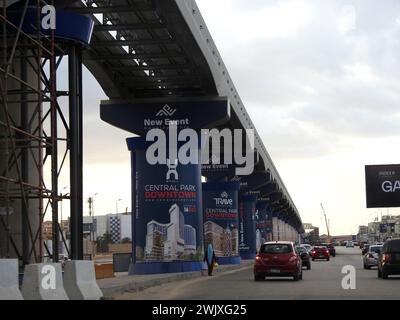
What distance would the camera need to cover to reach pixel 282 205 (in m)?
122

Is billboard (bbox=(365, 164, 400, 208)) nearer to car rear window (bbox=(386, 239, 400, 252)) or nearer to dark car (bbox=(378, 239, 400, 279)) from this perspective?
car rear window (bbox=(386, 239, 400, 252))

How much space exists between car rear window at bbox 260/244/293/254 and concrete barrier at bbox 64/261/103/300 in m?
12.1

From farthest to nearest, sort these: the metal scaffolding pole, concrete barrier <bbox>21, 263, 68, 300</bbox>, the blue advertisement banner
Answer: the blue advertisement banner, the metal scaffolding pole, concrete barrier <bbox>21, 263, 68, 300</bbox>

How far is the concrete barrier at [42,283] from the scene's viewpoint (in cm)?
1567

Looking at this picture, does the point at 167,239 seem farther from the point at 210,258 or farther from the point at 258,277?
the point at 258,277

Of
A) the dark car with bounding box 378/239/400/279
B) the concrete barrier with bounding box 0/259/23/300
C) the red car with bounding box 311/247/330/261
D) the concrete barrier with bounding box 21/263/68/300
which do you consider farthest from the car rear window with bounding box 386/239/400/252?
the red car with bounding box 311/247/330/261

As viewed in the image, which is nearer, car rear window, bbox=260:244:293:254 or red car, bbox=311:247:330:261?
car rear window, bbox=260:244:293:254

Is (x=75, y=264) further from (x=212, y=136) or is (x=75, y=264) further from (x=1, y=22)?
(x=212, y=136)

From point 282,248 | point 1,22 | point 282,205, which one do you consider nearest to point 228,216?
point 282,248

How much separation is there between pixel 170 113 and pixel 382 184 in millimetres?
28094

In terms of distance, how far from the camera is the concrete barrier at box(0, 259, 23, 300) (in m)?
14.5

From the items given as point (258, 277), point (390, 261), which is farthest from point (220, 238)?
point (390, 261)

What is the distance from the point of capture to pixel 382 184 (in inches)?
Answer: 2360

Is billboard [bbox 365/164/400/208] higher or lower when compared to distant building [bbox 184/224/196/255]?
higher
